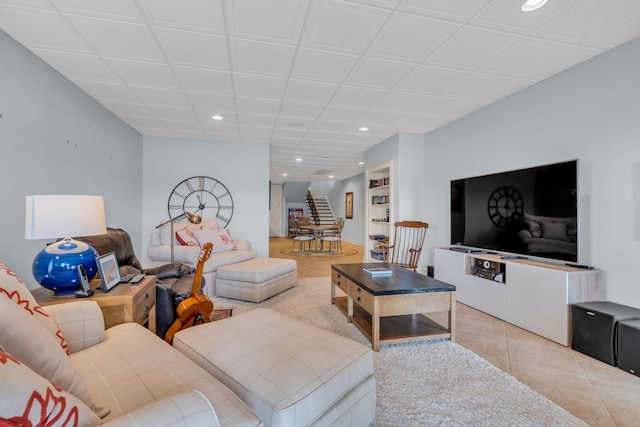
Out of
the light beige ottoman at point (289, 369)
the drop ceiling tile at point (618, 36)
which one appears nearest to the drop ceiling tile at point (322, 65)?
the drop ceiling tile at point (618, 36)

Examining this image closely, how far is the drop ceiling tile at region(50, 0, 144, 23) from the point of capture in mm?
1812

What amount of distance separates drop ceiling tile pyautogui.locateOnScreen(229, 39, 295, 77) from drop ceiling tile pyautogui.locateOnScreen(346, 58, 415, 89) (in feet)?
2.11

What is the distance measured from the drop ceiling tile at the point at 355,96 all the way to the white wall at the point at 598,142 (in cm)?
156

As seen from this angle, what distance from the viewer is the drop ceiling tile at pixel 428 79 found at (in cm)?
268

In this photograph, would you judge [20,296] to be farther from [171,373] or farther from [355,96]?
[355,96]

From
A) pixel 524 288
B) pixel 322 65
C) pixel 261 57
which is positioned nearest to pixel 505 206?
pixel 524 288

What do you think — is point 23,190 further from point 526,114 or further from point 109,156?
point 526,114

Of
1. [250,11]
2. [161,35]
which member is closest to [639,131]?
[250,11]

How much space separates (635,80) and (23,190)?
4.90 metres

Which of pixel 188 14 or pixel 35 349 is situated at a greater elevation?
pixel 188 14

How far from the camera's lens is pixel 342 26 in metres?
2.05

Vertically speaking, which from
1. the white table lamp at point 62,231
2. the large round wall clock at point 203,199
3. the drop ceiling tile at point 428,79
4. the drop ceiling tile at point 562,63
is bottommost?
the white table lamp at point 62,231

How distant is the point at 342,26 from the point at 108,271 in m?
2.30

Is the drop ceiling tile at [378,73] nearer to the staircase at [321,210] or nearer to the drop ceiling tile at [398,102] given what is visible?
the drop ceiling tile at [398,102]
